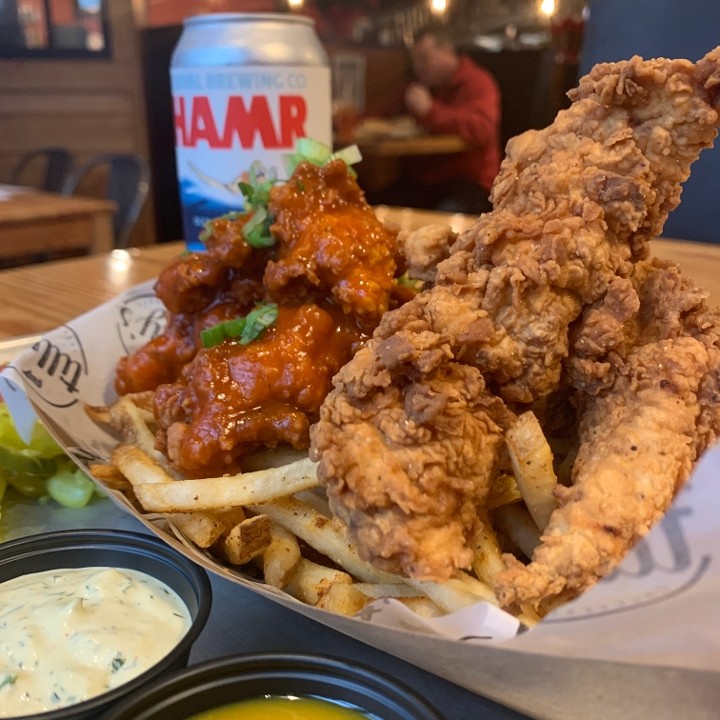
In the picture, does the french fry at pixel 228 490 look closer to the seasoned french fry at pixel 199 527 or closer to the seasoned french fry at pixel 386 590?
the seasoned french fry at pixel 199 527

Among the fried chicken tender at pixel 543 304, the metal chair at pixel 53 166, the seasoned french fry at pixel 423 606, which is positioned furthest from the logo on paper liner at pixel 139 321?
the metal chair at pixel 53 166

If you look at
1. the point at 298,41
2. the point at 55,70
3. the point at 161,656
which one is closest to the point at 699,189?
the point at 298,41

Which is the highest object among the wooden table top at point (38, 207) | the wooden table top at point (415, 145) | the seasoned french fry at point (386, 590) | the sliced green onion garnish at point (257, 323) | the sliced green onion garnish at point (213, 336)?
the sliced green onion garnish at point (257, 323)

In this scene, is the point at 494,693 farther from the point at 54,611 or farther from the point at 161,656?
the point at 54,611

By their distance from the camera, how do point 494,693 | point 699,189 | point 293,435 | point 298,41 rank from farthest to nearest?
point 699,189, point 298,41, point 293,435, point 494,693

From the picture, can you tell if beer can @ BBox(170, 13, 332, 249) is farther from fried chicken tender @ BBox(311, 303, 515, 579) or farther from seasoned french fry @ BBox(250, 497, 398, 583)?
fried chicken tender @ BBox(311, 303, 515, 579)

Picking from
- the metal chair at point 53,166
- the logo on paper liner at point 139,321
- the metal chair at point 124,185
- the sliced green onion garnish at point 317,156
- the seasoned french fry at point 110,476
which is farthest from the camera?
the metal chair at point 53,166

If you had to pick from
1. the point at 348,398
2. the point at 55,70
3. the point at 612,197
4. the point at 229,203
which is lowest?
the point at 55,70
